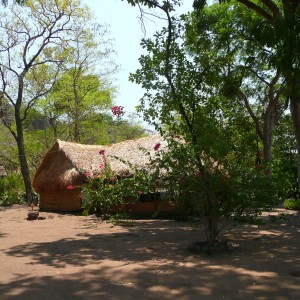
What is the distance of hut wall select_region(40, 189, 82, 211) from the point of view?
1585 centimetres

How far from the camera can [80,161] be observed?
15.9 meters

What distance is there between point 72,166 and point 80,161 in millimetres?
347

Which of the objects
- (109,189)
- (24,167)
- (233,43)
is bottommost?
(109,189)

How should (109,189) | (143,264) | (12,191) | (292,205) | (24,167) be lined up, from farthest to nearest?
1. (12,191)
2. (24,167)
3. (292,205)
4. (109,189)
5. (143,264)

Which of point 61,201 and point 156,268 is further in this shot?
point 61,201

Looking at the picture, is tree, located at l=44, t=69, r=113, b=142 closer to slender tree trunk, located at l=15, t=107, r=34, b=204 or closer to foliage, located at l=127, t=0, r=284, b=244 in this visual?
slender tree trunk, located at l=15, t=107, r=34, b=204

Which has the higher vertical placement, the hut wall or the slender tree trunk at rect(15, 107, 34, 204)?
the slender tree trunk at rect(15, 107, 34, 204)

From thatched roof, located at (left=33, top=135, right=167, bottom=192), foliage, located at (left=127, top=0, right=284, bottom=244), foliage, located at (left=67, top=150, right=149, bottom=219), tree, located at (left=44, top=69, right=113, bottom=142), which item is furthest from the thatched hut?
tree, located at (left=44, top=69, right=113, bottom=142)

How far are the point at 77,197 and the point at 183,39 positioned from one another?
887 centimetres

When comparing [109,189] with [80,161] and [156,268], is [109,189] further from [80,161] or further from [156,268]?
[156,268]

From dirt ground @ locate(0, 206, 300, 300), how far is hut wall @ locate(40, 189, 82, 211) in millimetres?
4408

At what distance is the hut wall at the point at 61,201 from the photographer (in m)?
15.9

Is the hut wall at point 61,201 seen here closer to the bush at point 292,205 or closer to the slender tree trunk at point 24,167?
the slender tree trunk at point 24,167

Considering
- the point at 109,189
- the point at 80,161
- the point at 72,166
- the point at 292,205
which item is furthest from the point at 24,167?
the point at 292,205
